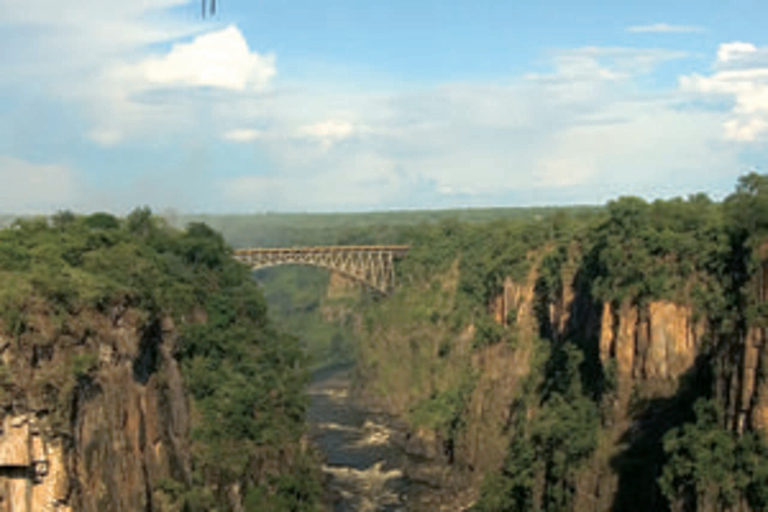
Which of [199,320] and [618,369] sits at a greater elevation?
[199,320]

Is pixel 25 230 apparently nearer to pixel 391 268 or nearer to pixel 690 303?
pixel 690 303

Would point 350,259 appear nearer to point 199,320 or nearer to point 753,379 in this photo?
point 199,320

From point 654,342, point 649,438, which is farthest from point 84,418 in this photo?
point 654,342

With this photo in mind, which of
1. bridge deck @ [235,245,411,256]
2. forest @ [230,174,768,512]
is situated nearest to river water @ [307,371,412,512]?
forest @ [230,174,768,512]

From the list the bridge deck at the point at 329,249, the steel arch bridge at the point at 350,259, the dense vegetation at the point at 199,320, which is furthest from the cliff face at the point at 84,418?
the steel arch bridge at the point at 350,259

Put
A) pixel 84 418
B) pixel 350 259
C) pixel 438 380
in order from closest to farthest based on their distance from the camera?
pixel 84 418
pixel 438 380
pixel 350 259

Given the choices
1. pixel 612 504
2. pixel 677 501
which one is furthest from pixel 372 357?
pixel 677 501

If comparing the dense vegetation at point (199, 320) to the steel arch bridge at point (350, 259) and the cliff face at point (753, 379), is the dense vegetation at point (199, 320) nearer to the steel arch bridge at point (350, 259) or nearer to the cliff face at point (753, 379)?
the steel arch bridge at point (350, 259)
